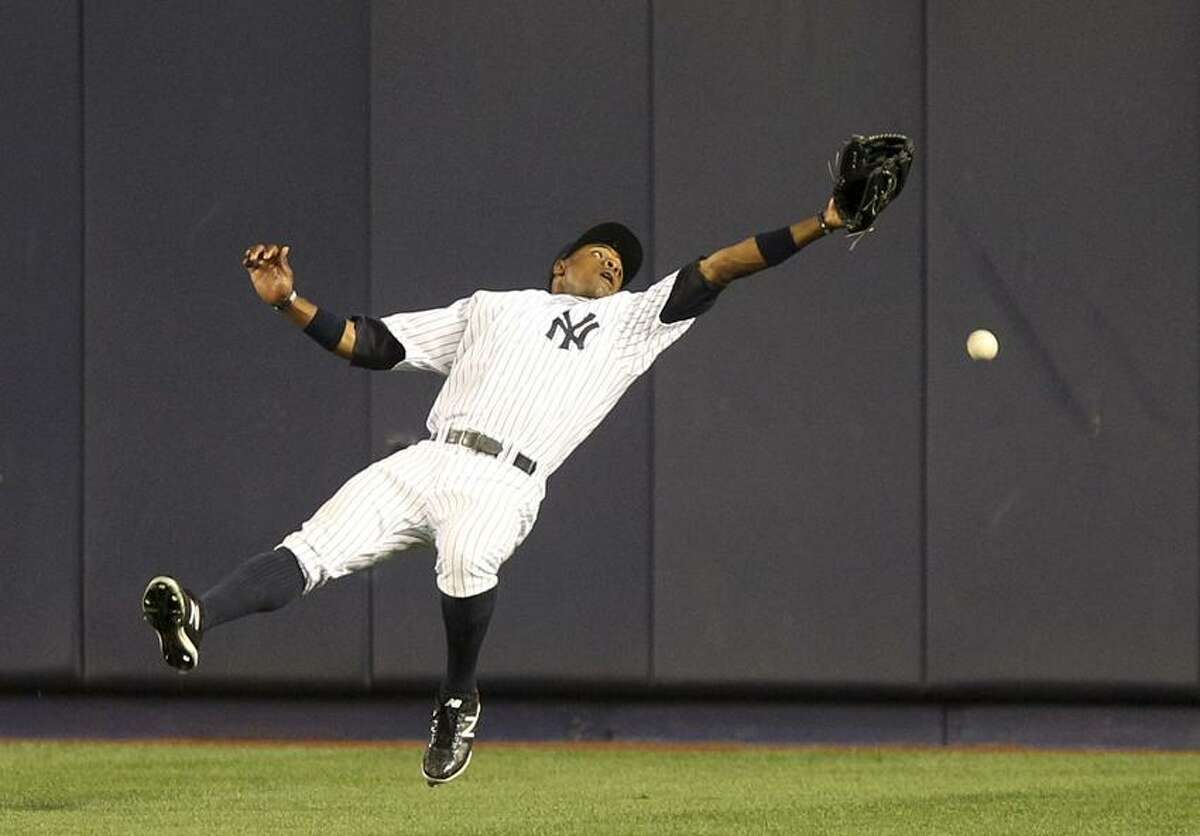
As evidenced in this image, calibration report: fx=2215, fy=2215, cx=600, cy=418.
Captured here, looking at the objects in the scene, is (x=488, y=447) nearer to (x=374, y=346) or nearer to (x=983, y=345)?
(x=374, y=346)

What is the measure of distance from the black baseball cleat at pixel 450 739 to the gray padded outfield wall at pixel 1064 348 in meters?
3.18

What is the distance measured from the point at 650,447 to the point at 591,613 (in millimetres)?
649

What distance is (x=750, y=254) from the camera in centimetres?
518

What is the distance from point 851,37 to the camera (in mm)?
8180

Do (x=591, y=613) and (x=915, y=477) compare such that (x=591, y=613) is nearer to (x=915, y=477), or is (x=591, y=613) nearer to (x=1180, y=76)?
(x=915, y=477)

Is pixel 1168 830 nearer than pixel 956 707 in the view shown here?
Yes

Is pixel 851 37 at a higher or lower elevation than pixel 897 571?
higher

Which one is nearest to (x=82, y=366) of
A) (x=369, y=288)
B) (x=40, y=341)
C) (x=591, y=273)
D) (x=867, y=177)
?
(x=40, y=341)

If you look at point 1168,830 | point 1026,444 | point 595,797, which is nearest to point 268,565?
point 595,797

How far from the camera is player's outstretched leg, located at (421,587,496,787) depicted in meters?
5.18

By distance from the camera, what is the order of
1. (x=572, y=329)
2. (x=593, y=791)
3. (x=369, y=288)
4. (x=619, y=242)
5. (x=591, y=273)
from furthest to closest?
(x=369, y=288)
(x=593, y=791)
(x=619, y=242)
(x=591, y=273)
(x=572, y=329)

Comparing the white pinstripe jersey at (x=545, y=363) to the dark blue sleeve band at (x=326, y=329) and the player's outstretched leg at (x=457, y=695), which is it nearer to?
the dark blue sleeve band at (x=326, y=329)

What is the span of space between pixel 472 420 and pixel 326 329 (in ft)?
1.41

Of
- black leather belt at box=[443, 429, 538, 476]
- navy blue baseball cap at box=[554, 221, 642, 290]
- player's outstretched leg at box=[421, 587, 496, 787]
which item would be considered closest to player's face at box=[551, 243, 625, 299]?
navy blue baseball cap at box=[554, 221, 642, 290]
